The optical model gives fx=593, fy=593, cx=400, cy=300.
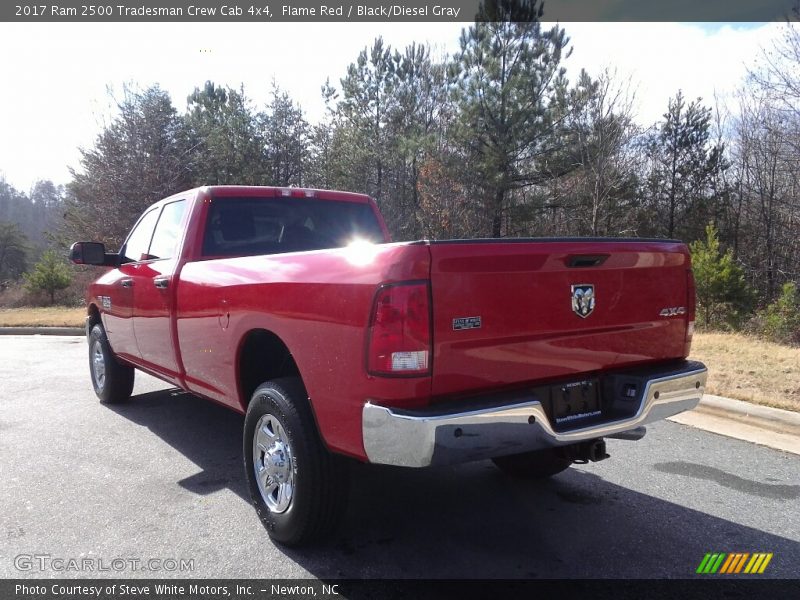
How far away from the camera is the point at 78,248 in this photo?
17.6 ft

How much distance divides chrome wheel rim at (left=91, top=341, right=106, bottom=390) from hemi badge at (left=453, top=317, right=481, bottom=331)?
4.84 metres

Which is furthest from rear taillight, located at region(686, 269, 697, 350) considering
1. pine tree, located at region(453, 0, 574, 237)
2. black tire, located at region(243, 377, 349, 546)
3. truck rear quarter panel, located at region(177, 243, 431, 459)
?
pine tree, located at region(453, 0, 574, 237)

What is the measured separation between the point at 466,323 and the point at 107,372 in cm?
480

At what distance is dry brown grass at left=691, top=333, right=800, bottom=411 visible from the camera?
18.9 ft

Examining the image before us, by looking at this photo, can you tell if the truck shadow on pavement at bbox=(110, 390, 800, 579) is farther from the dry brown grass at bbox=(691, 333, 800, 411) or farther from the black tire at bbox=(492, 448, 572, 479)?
the dry brown grass at bbox=(691, 333, 800, 411)

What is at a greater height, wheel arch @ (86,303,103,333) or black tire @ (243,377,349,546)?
wheel arch @ (86,303,103,333)

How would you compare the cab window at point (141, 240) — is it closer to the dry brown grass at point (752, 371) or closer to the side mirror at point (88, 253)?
the side mirror at point (88, 253)

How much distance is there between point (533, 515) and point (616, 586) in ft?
2.59

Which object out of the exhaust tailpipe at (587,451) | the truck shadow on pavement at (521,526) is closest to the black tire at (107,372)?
the truck shadow on pavement at (521,526)

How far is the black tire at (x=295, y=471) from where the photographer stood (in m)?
2.84

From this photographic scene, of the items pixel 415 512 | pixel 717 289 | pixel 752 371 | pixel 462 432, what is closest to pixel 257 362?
pixel 415 512

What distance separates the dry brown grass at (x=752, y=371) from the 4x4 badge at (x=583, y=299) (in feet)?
12.0

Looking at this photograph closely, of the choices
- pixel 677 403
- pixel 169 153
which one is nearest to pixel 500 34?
pixel 169 153

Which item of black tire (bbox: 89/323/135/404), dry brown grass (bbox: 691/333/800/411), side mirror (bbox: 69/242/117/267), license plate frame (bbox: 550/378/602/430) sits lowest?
dry brown grass (bbox: 691/333/800/411)
